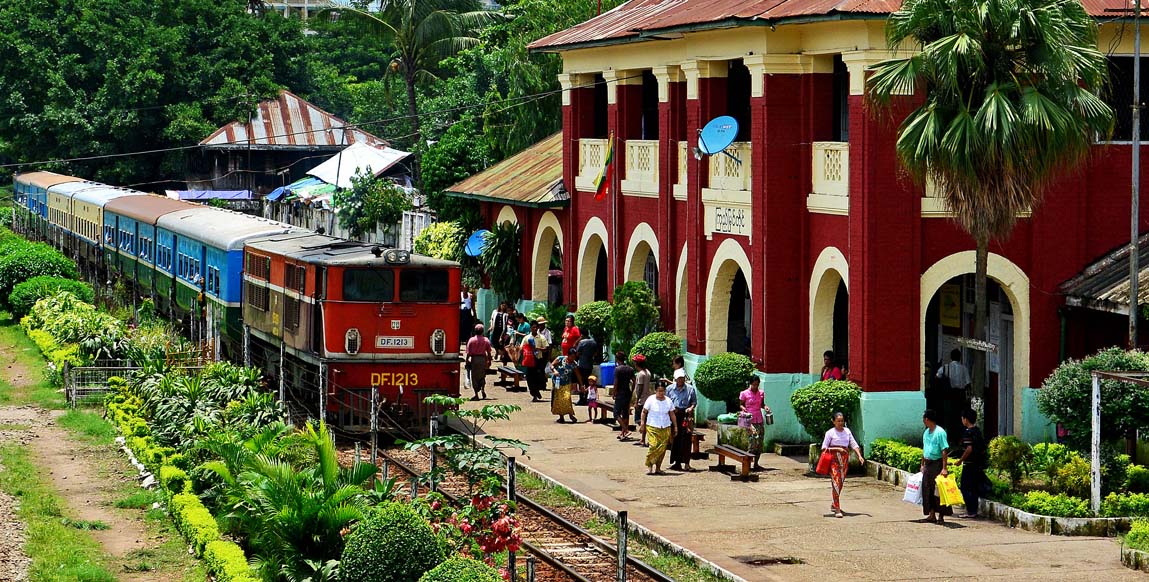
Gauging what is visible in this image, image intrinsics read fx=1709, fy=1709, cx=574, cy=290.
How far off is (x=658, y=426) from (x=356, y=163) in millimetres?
36212

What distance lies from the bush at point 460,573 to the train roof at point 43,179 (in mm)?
45914

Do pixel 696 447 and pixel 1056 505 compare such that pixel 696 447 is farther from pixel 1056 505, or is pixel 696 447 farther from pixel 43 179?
pixel 43 179

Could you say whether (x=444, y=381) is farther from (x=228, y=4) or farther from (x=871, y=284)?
(x=228, y=4)

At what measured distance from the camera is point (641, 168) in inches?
1236

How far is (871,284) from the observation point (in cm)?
2275

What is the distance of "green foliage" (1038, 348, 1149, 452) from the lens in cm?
1944

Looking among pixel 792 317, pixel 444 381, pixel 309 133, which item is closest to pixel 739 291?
pixel 792 317

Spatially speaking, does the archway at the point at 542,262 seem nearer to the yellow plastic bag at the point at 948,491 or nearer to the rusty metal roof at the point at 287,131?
the yellow plastic bag at the point at 948,491

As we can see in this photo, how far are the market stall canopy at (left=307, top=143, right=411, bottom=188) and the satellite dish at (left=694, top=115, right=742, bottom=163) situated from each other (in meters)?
31.7

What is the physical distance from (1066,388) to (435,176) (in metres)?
28.6

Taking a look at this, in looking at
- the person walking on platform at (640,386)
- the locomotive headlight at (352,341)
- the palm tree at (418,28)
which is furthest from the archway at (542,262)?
the palm tree at (418,28)

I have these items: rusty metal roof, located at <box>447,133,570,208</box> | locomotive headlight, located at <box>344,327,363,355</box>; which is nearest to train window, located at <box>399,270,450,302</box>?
locomotive headlight, located at <box>344,327,363,355</box>

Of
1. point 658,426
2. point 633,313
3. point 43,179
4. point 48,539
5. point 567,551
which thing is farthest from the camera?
point 43,179

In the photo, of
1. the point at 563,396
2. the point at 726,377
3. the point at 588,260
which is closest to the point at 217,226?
the point at 588,260
